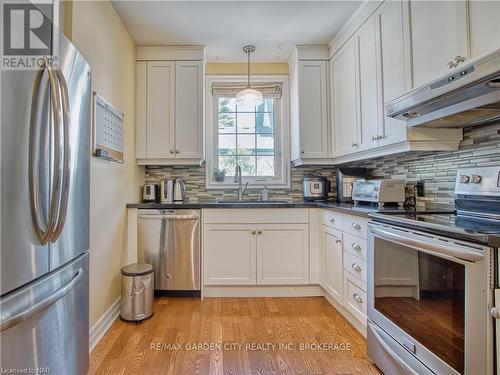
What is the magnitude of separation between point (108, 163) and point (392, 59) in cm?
220

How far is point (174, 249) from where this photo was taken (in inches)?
100

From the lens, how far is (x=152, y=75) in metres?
2.83

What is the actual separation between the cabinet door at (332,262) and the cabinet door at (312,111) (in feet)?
2.85

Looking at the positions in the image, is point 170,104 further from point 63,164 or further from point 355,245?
point 355,245

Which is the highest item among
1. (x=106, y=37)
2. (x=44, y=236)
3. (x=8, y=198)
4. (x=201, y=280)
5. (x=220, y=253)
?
(x=106, y=37)

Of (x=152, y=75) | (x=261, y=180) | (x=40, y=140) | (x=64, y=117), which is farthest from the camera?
(x=261, y=180)

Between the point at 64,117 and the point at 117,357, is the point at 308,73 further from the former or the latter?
the point at 117,357

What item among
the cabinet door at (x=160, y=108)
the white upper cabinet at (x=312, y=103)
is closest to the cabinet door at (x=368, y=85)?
the white upper cabinet at (x=312, y=103)

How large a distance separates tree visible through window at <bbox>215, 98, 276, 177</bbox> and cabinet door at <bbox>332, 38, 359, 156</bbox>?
0.81 metres

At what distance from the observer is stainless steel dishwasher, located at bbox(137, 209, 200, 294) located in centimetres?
255

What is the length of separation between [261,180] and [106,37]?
1996 millimetres

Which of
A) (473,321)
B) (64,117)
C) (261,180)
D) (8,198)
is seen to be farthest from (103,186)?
(473,321)

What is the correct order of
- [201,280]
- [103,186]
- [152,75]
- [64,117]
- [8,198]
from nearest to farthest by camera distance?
[8,198] < [64,117] < [103,186] < [201,280] < [152,75]

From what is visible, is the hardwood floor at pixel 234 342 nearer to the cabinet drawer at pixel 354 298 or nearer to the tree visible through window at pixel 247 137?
the cabinet drawer at pixel 354 298
